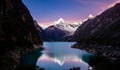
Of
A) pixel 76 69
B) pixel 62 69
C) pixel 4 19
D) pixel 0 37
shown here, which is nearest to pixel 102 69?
pixel 76 69

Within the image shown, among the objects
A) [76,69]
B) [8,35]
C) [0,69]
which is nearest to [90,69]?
[76,69]

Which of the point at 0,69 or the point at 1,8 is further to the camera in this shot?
the point at 1,8

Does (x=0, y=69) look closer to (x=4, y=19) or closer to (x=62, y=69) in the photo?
(x=62, y=69)

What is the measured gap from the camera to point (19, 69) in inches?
3381

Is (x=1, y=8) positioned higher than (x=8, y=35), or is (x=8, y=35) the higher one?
(x=1, y=8)

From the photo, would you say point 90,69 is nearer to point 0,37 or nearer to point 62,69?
point 62,69

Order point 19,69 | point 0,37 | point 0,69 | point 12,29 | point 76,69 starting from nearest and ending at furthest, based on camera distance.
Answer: point 0,69 → point 19,69 → point 76,69 → point 0,37 → point 12,29

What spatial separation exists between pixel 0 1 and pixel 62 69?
98.4m

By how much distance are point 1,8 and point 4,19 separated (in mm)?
8646

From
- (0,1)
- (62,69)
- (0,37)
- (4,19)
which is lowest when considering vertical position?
(62,69)

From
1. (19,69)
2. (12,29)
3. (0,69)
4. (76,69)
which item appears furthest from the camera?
(12,29)

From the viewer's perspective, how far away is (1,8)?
594 feet

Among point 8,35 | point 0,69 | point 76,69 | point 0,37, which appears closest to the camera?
point 0,69

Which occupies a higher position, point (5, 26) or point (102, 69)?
→ point (5, 26)
